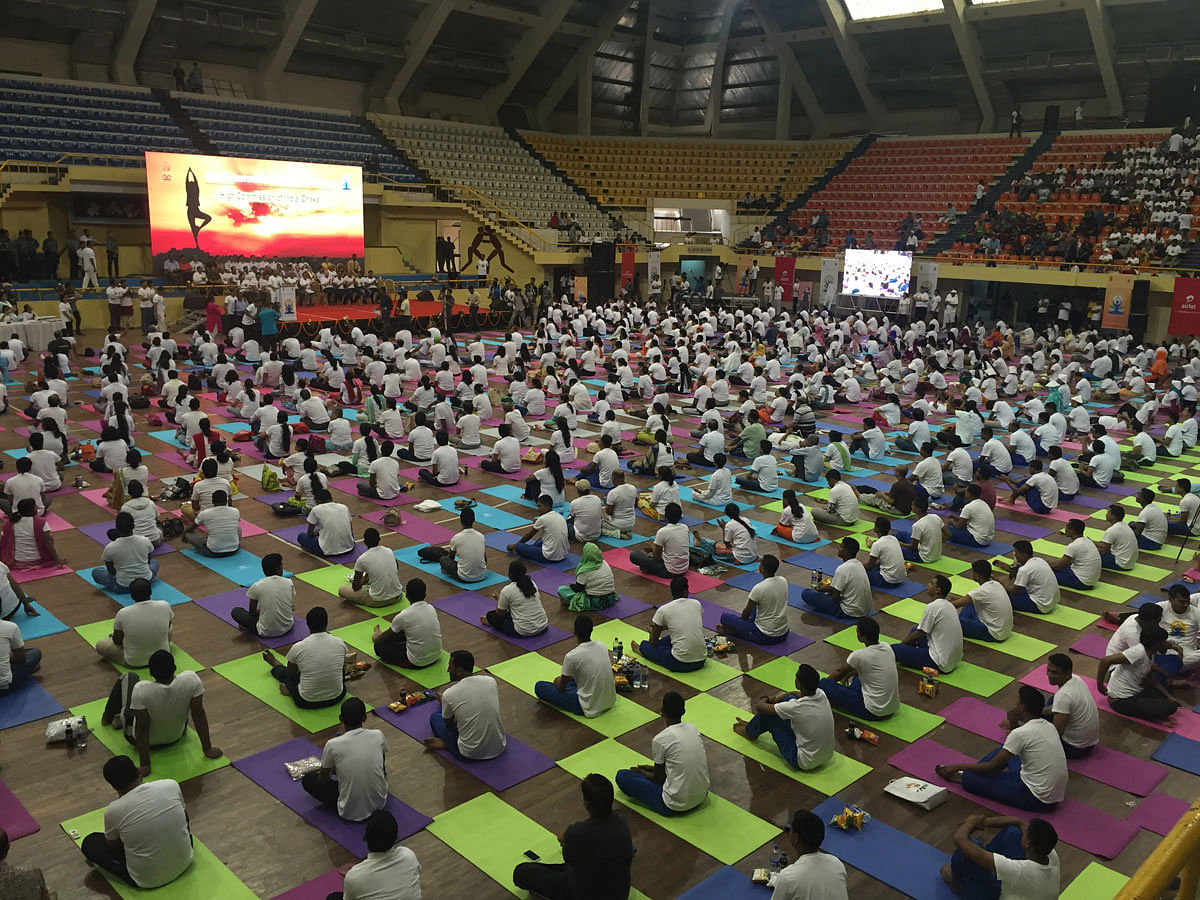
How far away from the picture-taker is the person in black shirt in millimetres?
5574

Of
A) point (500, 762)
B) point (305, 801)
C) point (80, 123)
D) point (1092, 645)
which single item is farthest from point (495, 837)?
point (80, 123)

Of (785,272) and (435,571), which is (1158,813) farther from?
(785,272)

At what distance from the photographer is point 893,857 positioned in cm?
654

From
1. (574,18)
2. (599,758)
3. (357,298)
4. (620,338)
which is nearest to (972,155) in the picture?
(574,18)

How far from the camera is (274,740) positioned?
771 cm

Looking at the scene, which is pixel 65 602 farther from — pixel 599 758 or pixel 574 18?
pixel 574 18

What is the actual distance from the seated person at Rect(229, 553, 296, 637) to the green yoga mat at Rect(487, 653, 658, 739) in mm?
2198

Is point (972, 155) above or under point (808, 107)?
under

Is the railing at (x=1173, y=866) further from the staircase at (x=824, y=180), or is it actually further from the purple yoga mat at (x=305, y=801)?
the staircase at (x=824, y=180)

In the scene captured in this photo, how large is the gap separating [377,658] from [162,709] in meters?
2.28

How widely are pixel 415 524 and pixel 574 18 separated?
116ft

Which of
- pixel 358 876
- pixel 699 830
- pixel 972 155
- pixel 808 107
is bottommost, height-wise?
pixel 699 830

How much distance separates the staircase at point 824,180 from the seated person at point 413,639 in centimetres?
3696

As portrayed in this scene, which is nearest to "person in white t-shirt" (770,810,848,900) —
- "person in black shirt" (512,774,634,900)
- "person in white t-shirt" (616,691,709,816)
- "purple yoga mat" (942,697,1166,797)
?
"person in black shirt" (512,774,634,900)
